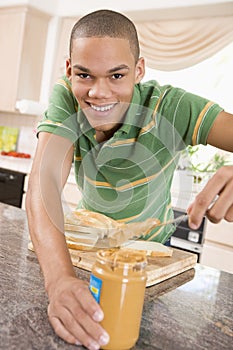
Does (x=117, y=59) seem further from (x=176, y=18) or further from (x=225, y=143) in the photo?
(x=176, y=18)

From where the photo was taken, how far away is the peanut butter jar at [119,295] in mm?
689

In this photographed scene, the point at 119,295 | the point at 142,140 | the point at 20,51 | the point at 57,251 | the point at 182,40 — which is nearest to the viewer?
the point at 119,295

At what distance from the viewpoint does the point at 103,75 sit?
98 centimetres

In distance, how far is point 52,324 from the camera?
29.0 inches

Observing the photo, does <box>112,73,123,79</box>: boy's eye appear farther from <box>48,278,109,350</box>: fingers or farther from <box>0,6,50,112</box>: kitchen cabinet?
<box>0,6,50,112</box>: kitchen cabinet

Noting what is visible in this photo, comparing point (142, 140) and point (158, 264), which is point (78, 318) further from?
point (142, 140)

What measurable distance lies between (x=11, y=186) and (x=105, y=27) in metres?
2.71

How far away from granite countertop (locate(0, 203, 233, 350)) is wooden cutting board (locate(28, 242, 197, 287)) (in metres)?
0.02

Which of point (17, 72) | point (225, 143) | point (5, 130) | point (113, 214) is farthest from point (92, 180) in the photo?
point (5, 130)

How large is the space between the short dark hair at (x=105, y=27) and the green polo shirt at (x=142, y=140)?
0.18m

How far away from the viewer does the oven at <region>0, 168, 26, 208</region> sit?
11.4 ft

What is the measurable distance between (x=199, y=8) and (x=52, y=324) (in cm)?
282

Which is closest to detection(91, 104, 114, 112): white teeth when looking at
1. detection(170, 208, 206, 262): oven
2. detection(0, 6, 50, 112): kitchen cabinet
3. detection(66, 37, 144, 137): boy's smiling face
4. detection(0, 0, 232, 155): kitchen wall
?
detection(66, 37, 144, 137): boy's smiling face

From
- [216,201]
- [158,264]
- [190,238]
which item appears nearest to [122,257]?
[216,201]
